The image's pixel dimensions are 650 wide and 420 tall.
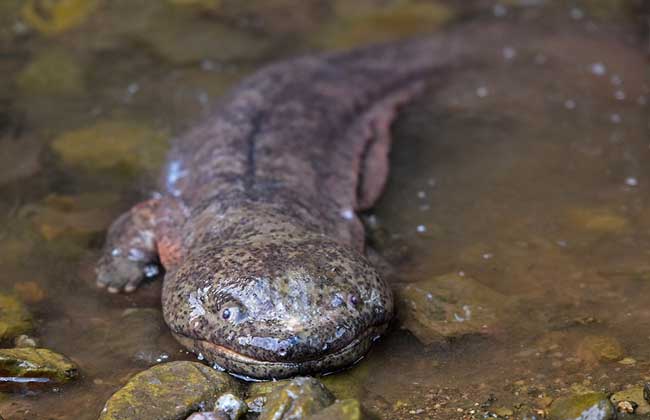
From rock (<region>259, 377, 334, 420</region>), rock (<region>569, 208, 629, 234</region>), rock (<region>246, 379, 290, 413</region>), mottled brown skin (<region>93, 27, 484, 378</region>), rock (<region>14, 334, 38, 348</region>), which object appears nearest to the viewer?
rock (<region>259, 377, 334, 420</region>)

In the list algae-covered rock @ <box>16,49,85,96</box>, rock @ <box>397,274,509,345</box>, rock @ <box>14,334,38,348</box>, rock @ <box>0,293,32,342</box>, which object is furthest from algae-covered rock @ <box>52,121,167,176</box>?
rock @ <box>397,274,509,345</box>

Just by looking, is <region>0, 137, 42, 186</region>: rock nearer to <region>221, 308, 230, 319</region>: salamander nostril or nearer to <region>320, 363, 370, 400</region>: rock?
<region>221, 308, 230, 319</region>: salamander nostril

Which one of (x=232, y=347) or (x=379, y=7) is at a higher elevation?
(x=232, y=347)

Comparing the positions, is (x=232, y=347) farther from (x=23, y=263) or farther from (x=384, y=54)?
(x=384, y=54)

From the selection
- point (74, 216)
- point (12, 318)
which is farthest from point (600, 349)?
point (74, 216)

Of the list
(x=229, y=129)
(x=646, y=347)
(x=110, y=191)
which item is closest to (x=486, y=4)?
(x=229, y=129)

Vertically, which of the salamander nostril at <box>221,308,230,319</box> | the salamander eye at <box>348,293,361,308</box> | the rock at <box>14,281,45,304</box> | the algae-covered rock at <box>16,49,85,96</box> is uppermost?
the salamander nostril at <box>221,308,230,319</box>

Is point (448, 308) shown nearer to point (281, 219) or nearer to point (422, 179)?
point (281, 219)
